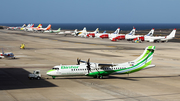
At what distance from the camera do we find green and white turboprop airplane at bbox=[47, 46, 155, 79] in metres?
49.9

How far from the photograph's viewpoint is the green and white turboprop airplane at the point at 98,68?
1965 inches

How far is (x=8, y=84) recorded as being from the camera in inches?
1818

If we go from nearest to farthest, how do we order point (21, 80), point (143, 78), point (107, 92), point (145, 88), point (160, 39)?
point (107, 92)
point (145, 88)
point (21, 80)
point (143, 78)
point (160, 39)

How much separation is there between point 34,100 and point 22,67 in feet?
105

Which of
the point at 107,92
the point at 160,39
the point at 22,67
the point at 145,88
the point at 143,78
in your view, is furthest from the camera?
the point at 160,39

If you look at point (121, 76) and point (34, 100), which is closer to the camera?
point (34, 100)

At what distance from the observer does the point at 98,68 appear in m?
51.2

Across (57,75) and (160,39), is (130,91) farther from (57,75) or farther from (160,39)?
(160,39)

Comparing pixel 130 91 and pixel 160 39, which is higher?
pixel 160 39

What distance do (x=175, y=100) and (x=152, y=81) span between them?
45.1 ft

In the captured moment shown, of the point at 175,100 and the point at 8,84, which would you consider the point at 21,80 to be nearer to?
the point at 8,84

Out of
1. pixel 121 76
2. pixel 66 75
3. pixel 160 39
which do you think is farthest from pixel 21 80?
pixel 160 39

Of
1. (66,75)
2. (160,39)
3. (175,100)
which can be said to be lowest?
(175,100)

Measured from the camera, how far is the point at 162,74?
58.8m
